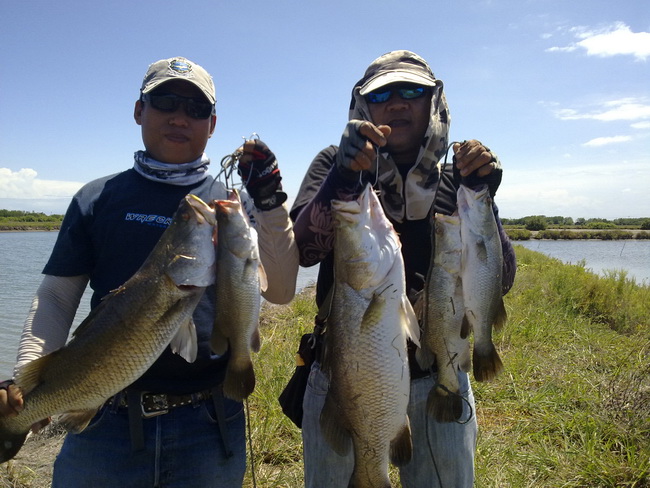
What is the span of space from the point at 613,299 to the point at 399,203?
1131 cm

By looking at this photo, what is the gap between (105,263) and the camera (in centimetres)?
246

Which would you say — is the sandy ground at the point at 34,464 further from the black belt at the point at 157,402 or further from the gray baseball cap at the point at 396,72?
the gray baseball cap at the point at 396,72

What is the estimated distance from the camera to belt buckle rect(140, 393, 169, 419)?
232 cm

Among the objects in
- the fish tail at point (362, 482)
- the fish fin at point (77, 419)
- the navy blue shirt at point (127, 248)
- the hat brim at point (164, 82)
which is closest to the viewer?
the fish fin at point (77, 419)

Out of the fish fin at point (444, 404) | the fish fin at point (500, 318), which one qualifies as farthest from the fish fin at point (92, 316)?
the fish fin at point (500, 318)

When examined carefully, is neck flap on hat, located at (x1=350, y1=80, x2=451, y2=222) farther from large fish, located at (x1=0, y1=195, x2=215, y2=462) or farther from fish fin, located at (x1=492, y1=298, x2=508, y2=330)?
large fish, located at (x1=0, y1=195, x2=215, y2=462)

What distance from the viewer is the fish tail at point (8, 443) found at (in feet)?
6.81

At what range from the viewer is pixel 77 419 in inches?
81.9

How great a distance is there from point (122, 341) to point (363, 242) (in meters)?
1.27

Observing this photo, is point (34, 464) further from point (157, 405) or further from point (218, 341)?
point (218, 341)

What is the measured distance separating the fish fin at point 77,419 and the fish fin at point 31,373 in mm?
217

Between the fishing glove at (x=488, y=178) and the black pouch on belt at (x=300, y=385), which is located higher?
the fishing glove at (x=488, y=178)

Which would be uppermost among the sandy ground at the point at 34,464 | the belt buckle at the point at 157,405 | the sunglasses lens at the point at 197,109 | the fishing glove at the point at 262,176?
the sunglasses lens at the point at 197,109

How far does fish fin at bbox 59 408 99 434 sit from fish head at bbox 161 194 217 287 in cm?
78
